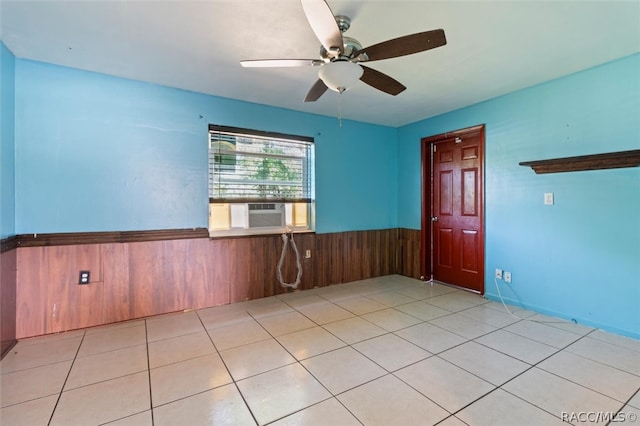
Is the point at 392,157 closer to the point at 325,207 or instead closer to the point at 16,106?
the point at 325,207

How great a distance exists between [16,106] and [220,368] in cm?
278

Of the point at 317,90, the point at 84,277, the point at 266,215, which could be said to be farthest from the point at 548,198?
the point at 84,277

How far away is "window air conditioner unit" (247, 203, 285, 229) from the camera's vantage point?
3.62 metres

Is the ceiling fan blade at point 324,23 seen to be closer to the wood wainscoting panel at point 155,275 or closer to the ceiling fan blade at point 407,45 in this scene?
the ceiling fan blade at point 407,45

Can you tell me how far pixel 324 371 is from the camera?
79.5 inches

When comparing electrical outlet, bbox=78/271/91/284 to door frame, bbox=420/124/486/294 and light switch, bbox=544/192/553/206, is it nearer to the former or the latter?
door frame, bbox=420/124/486/294

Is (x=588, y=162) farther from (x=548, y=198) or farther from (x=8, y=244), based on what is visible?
(x=8, y=244)

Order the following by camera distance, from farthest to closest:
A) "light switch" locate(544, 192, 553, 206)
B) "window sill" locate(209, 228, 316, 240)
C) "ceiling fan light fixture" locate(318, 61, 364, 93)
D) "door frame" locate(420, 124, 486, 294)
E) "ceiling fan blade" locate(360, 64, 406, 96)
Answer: "door frame" locate(420, 124, 486, 294) → "window sill" locate(209, 228, 316, 240) → "light switch" locate(544, 192, 553, 206) → "ceiling fan blade" locate(360, 64, 406, 96) → "ceiling fan light fixture" locate(318, 61, 364, 93)

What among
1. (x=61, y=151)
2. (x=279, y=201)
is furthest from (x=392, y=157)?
(x=61, y=151)

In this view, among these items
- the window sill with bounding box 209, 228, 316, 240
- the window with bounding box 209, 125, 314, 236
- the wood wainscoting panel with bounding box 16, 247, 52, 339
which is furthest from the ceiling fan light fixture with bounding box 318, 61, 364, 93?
the wood wainscoting panel with bounding box 16, 247, 52, 339

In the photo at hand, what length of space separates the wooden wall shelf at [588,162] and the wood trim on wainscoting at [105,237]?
141 inches

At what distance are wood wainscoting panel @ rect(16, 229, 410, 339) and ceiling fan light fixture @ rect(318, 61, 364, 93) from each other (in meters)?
2.18

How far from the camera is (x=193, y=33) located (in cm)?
213

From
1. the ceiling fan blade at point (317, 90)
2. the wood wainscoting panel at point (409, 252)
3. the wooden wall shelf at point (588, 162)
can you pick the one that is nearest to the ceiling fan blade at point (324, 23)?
the ceiling fan blade at point (317, 90)
